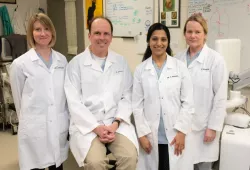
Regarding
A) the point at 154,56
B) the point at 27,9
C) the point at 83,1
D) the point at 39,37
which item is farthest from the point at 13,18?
the point at 154,56

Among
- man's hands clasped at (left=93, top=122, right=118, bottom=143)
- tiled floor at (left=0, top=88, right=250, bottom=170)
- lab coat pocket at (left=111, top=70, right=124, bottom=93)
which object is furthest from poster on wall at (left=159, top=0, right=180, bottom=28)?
man's hands clasped at (left=93, top=122, right=118, bottom=143)

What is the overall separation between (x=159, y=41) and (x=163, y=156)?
2.50 feet

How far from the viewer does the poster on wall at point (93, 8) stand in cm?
398

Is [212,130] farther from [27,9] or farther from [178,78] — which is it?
[27,9]

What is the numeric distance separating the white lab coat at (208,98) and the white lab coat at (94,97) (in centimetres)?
46

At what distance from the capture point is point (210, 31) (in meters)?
2.74

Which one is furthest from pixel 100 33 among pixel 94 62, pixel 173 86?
pixel 173 86

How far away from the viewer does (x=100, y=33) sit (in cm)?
181

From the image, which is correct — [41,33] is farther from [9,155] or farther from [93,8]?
[93,8]

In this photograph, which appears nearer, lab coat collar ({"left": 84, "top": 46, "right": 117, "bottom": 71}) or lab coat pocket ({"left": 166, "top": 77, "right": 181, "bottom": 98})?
lab coat pocket ({"left": 166, "top": 77, "right": 181, "bottom": 98})

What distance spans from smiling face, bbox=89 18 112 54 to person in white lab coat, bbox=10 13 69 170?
30 centimetres

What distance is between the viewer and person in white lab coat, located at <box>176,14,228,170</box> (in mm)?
1803

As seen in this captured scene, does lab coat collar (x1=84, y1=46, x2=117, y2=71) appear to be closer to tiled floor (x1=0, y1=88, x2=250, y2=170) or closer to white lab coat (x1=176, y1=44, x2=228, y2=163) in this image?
white lab coat (x1=176, y1=44, x2=228, y2=163)

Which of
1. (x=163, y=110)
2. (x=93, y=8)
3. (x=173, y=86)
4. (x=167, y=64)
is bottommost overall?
(x=163, y=110)
